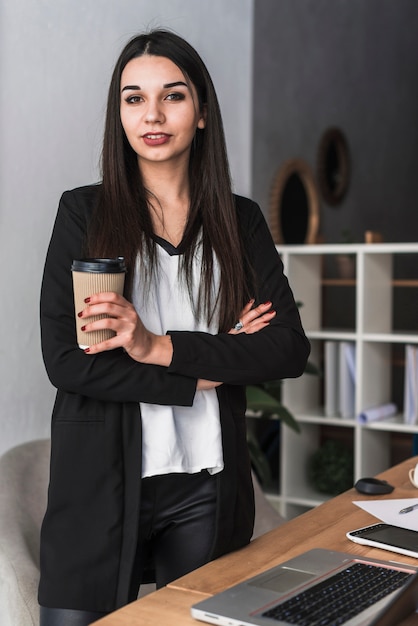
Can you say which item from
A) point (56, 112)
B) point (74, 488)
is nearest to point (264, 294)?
point (74, 488)

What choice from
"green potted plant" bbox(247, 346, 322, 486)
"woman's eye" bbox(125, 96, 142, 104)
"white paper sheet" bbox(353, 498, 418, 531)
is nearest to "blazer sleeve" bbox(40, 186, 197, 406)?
"woman's eye" bbox(125, 96, 142, 104)

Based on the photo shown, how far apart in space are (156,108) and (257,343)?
48 cm

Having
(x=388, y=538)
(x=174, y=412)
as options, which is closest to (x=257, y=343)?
(x=174, y=412)

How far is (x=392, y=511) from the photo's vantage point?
171 cm

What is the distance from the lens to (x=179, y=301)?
1609 mm

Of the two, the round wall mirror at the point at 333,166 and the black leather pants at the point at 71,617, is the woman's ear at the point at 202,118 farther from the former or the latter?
the round wall mirror at the point at 333,166

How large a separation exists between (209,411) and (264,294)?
0.29 metres

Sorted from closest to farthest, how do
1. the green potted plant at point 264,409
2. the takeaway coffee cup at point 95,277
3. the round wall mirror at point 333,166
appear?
the takeaway coffee cup at point 95,277 → the green potted plant at point 264,409 → the round wall mirror at point 333,166

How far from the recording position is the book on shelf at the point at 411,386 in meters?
3.50

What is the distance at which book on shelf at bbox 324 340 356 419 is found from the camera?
143 inches

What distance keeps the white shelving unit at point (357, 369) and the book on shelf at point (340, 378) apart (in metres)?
0.05

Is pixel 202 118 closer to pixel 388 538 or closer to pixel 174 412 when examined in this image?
pixel 174 412

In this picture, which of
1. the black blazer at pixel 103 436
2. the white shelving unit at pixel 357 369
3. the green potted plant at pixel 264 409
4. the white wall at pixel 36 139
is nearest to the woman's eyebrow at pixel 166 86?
the black blazer at pixel 103 436

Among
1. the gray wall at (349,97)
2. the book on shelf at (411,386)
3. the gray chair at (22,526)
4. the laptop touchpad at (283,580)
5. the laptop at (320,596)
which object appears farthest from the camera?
the gray wall at (349,97)
